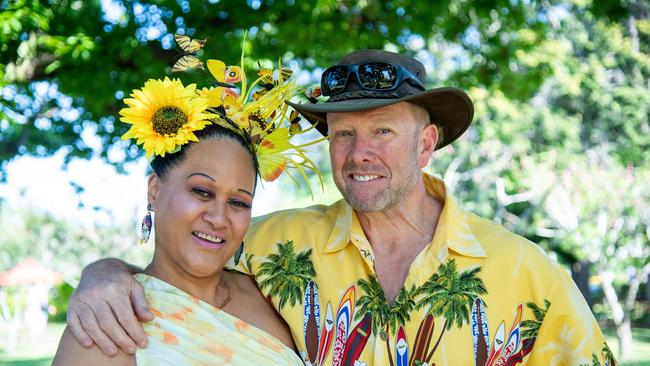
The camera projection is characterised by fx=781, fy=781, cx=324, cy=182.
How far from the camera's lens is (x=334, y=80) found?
11.8 feet

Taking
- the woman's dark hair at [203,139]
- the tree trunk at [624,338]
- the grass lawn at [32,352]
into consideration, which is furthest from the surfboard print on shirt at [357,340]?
the tree trunk at [624,338]

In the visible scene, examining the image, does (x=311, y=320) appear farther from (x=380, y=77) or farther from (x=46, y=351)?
(x=46, y=351)

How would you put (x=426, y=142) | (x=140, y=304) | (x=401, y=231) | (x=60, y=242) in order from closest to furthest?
(x=140, y=304), (x=401, y=231), (x=426, y=142), (x=60, y=242)

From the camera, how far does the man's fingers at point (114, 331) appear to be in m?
2.57

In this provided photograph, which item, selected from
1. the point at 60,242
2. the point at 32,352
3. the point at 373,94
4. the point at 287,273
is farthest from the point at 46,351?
the point at 60,242

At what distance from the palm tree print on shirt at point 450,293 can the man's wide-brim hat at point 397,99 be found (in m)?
0.76

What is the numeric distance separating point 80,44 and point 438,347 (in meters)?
4.20

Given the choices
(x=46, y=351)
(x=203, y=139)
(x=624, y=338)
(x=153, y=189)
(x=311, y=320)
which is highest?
(x=203, y=139)

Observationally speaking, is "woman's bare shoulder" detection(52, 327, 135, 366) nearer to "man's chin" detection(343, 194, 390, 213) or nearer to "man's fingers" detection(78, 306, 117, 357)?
"man's fingers" detection(78, 306, 117, 357)

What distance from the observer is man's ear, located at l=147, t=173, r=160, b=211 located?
3.05m

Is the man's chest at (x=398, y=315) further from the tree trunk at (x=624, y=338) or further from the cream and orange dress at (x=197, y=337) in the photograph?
the tree trunk at (x=624, y=338)

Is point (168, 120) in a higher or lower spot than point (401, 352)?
higher

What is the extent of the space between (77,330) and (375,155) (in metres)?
1.50

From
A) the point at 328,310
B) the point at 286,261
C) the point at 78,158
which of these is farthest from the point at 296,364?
the point at 78,158
